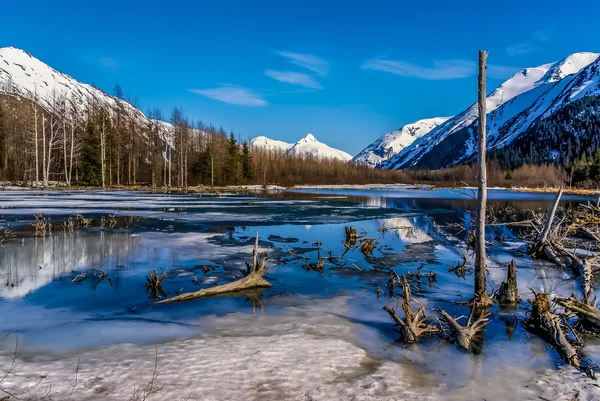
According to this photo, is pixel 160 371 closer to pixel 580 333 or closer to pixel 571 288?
pixel 580 333

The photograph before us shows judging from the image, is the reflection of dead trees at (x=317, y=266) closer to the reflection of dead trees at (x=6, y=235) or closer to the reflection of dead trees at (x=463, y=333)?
the reflection of dead trees at (x=463, y=333)

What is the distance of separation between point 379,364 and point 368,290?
12.8ft

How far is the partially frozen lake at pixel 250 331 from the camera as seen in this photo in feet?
15.1

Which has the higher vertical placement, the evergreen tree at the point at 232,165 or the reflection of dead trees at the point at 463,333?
the evergreen tree at the point at 232,165

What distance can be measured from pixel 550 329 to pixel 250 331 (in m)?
4.84

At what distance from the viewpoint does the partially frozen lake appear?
461 cm

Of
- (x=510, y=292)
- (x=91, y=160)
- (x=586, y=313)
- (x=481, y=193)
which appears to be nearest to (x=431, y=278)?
(x=510, y=292)

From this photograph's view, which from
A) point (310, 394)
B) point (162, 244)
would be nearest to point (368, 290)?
point (310, 394)

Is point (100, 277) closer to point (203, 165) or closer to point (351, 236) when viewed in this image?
point (351, 236)

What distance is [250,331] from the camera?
6367 mm

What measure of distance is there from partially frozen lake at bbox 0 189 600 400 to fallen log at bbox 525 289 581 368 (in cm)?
21

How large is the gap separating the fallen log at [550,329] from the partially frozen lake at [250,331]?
0.69 ft

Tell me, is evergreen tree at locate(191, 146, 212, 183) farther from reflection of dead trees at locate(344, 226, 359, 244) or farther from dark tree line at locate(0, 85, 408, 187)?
reflection of dead trees at locate(344, 226, 359, 244)

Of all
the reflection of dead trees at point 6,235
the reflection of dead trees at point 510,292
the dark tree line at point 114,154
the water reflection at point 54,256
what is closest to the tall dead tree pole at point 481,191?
the reflection of dead trees at point 510,292
